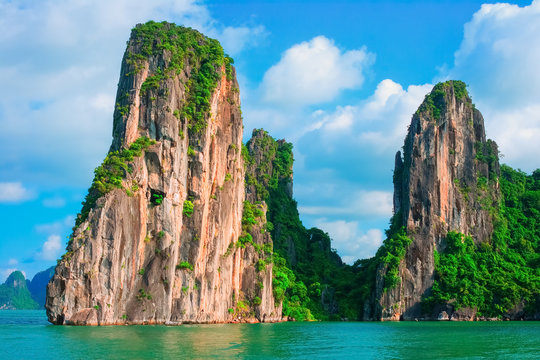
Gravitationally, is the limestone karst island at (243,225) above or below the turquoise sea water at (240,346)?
above

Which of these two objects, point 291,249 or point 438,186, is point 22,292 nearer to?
point 291,249

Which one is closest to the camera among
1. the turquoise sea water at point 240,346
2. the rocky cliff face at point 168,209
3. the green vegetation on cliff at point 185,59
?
the turquoise sea water at point 240,346

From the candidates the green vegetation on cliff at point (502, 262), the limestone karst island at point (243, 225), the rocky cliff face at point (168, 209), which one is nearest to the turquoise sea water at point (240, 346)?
the rocky cliff face at point (168, 209)

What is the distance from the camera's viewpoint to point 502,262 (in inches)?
3120

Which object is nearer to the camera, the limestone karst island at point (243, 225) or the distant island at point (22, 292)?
the limestone karst island at point (243, 225)

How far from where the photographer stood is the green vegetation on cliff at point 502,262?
7244 cm

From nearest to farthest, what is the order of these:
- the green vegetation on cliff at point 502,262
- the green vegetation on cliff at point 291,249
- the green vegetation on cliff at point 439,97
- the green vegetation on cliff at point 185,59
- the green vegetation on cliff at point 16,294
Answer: the green vegetation on cliff at point 185,59 < the green vegetation on cliff at point 502,262 < the green vegetation on cliff at point 291,249 < the green vegetation on cliff at point 439,97 < the green vegetation on cliff at point 16,294

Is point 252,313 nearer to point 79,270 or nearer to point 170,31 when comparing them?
point 79,270

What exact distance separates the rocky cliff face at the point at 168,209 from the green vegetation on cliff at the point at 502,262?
2449 cm

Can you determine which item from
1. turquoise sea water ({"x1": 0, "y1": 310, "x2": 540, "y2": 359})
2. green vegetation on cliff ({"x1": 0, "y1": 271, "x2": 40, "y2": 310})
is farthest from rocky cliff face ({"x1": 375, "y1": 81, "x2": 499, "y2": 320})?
green vegetation on cliff ({"x1": 0, "y1": 271, "x2": 40, "y2": 310})

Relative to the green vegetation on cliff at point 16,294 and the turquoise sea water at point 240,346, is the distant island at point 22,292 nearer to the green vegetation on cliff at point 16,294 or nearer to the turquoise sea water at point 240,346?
the green vegetation on cliff at point 16,294

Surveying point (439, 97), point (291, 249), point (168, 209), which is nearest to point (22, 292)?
point (291, 249)

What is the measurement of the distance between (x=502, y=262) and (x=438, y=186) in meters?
13.1

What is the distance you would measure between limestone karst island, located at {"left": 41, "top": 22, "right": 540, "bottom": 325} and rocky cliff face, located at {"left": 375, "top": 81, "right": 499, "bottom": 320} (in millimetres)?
187
